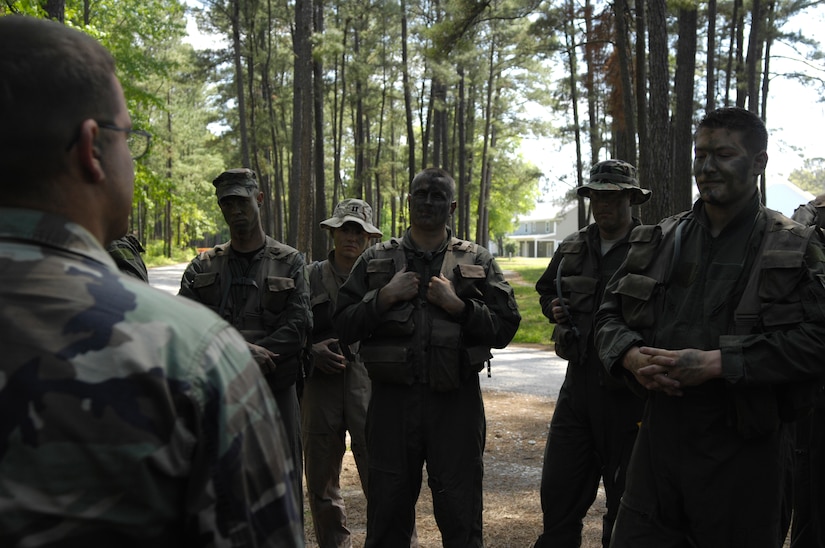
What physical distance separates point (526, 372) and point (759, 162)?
8665mm

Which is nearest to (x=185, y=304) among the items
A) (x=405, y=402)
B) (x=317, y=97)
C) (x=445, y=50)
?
(x=405, y=402)

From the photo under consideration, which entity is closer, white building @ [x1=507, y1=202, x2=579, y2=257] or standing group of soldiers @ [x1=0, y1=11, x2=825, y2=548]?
standing group of soldiers @ [x1=0, y1=11, x2=825, y2=548]

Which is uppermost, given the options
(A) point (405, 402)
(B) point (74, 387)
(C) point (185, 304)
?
(C) point (185, 304)

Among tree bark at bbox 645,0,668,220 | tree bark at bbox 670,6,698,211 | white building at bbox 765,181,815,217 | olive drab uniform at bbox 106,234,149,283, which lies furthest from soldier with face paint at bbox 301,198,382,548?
white building at bbox 765,181,815,217

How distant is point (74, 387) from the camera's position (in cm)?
118

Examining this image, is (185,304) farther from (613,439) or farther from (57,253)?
(613,439)

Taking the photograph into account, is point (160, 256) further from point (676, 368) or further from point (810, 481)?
point (676, 368)

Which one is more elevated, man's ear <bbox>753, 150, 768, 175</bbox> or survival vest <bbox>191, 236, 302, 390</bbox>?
man's ear <bbox>753, 150, 768, 175</bbox>

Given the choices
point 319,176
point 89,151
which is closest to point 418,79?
point 319,176

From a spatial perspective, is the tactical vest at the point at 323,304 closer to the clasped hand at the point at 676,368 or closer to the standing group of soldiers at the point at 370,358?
the standing group of soldiers at the point at 370,358

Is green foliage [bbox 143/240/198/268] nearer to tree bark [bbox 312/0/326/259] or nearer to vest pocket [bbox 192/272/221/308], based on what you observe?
tree bark [bbox 312/0/326/259]

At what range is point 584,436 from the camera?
176 inches

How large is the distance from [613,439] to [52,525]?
3.76 meters

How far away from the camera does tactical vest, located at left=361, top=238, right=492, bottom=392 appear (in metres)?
4.14
